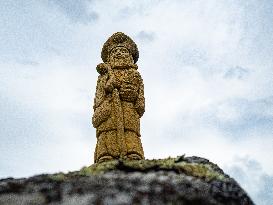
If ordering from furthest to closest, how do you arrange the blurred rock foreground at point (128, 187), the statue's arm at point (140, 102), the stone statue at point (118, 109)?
the statue's arm at point (140, 102) < the stone statue at point (118, 109) < the blurred rock foreground at point (128, 187)

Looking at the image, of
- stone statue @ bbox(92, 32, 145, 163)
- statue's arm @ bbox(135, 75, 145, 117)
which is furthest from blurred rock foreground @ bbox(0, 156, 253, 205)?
statue's arm @ bbox(135, 75, 145, 117)

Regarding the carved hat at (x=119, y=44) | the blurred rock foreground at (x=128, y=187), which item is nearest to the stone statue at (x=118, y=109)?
the carved hat at (x=119, y=44)

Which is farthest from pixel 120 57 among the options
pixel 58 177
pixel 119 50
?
pixel 58 177

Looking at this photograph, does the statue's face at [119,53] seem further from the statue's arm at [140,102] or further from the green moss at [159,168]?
the green moss at [159,168]

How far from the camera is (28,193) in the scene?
2119 millimetres

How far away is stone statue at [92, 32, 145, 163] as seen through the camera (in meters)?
10.7

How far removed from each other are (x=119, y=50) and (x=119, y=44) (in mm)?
282

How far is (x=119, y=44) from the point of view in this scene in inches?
493

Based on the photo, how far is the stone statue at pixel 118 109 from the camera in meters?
10.7

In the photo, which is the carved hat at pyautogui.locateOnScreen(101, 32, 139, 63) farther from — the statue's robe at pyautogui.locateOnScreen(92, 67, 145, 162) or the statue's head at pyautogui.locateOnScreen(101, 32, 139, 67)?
the statue's robe at pyautogui.locateOnScreen(92, 67, 145, 162)

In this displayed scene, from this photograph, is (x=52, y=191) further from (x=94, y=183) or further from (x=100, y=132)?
(x=100, y=132)

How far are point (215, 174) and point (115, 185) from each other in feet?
1.97

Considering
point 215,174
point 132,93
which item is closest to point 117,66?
point 132,93

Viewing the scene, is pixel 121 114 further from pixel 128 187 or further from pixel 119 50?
pixel 128 187
